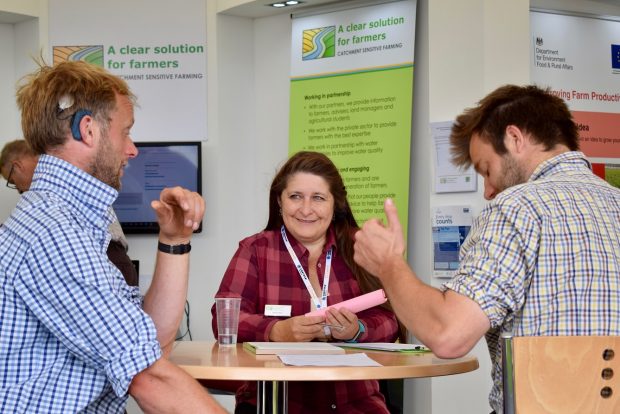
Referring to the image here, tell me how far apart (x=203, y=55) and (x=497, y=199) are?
14.1 feet

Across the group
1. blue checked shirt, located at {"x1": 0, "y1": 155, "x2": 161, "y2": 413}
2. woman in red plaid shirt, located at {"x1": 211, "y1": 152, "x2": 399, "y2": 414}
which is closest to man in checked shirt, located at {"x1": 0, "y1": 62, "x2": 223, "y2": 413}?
blue checked shirt, located at {"x1": 0, "y1": 155, "x2": 161, "y2": 413}

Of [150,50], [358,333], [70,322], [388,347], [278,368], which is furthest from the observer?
[150,50]

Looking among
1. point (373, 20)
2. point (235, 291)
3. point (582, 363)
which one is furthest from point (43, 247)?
point (373, 20)

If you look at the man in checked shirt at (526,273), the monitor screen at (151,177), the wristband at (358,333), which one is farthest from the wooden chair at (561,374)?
the monitor screen at (151,177)

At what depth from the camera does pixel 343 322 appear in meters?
2.95

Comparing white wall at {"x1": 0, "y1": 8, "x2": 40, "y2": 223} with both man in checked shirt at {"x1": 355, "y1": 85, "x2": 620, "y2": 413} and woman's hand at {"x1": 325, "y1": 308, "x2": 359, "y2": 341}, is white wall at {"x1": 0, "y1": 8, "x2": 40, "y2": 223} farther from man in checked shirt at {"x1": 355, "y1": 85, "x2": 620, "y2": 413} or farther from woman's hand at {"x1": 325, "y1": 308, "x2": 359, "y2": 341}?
man in checked shirt at {"x1": 355, "y1": 85, "x2": 620, "y2": 413}

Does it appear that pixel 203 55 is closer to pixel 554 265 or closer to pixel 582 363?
pixel 554 265

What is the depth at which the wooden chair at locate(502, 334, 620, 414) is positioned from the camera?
5.18 ft

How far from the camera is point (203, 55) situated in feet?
20.1

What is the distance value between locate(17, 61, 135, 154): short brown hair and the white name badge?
1.24m

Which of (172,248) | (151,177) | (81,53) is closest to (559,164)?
(172,248)

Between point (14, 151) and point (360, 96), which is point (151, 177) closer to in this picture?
point (14, 151)

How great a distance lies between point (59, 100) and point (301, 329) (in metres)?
1.27

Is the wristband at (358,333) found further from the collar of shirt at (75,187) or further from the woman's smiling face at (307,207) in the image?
the collar of shirt at (75,187)
